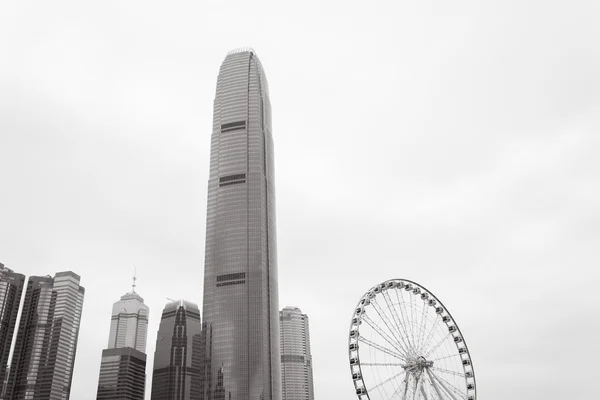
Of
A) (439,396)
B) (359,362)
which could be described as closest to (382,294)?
(359,362)

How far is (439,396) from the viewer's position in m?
71.7

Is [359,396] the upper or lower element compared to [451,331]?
lower

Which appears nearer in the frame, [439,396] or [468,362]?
[439,396]

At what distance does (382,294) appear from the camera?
8344 centimetres

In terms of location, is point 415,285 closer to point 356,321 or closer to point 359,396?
point 356,321

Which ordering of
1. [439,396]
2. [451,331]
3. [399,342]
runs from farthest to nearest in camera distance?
[451,331]
[399,342]
[439,396]

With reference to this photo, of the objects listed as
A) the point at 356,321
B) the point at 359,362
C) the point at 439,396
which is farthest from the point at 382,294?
the point at 439,396

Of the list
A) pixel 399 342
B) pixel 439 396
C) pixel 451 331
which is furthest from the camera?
pixel 451 331

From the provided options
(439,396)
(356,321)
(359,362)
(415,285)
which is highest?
(415,285)

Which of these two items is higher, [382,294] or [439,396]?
[382,294]

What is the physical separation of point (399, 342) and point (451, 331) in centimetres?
1107

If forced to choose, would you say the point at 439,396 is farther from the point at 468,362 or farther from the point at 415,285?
the point at 415,285

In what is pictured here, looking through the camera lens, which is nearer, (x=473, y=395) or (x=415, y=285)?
(x=473, y=395)

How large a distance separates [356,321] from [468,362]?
1736cm
